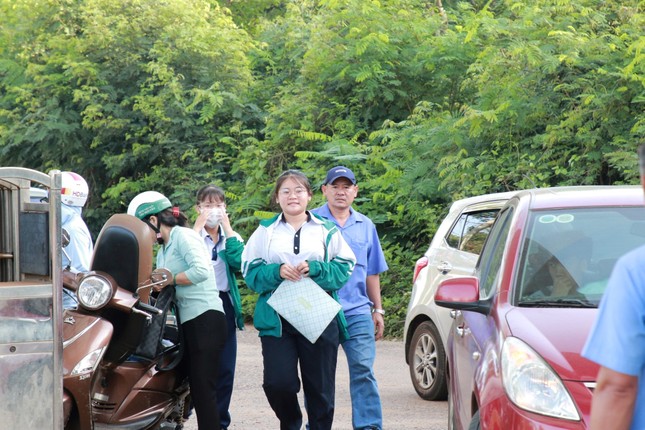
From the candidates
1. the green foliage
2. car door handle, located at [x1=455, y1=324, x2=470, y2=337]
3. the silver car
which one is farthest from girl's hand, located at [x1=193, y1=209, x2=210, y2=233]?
the green foliage

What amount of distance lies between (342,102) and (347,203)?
11.5 m

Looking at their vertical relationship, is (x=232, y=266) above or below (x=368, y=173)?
below

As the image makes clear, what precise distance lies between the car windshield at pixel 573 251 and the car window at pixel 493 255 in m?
0.24

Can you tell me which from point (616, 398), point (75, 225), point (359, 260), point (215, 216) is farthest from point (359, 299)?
point (616, 398)

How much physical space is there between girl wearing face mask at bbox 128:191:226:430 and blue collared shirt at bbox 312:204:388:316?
34.8 inches

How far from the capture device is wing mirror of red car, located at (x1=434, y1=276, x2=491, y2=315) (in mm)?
5262

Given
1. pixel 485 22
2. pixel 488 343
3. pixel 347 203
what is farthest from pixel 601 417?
pixel 485 22

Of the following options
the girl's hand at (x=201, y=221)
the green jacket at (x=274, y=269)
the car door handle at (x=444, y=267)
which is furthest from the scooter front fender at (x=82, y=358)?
the car door handle at (x=444, y=267)

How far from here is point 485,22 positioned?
16109mm

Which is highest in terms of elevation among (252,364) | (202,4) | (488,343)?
(202,4)

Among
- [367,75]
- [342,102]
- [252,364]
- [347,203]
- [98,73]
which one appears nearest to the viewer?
[347,203]

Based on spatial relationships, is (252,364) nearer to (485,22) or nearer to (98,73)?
(485,22)

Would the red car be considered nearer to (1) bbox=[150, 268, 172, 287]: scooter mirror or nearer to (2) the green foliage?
(1) bbox=[150, 268, 172, 287]: scooter mirror

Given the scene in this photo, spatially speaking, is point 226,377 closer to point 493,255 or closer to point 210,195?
point 210,195
